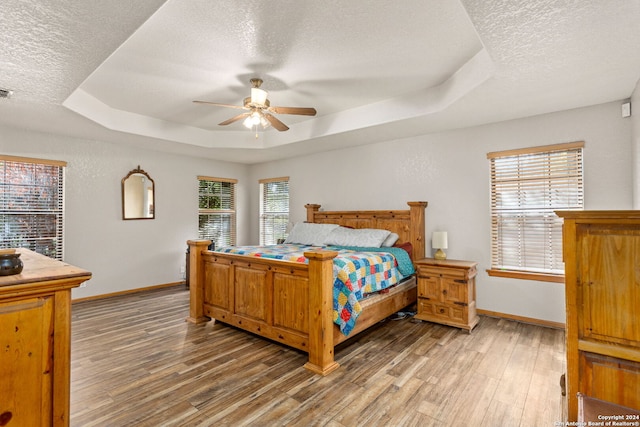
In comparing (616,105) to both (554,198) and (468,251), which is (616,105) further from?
(468,251)

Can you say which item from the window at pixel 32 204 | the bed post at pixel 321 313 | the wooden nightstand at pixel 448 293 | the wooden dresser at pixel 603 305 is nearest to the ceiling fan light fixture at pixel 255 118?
the bed post at pixel 321 313

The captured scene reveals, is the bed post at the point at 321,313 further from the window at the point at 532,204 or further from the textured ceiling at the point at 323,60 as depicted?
the window at the point at 532,204

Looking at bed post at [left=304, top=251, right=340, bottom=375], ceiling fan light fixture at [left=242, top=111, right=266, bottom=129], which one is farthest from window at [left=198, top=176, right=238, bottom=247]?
bed post at [left=304, top=251, right=340, bottom=375]

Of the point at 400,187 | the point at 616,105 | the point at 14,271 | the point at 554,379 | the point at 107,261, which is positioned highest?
the point at 616,105

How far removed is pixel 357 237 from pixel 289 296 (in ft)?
5.65

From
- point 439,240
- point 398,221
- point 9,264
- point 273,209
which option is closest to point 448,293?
point 439,240

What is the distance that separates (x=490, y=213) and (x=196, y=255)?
3.63m

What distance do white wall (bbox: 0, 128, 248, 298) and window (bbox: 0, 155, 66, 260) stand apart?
11cm

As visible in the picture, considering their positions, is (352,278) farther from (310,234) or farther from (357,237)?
(310,234)

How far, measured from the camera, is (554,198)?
3.50 metres

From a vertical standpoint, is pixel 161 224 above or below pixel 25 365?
above

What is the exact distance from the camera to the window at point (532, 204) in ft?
11.3

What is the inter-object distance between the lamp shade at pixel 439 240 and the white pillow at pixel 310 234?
145 cm

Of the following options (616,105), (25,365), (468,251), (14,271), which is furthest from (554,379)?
(14,271)
